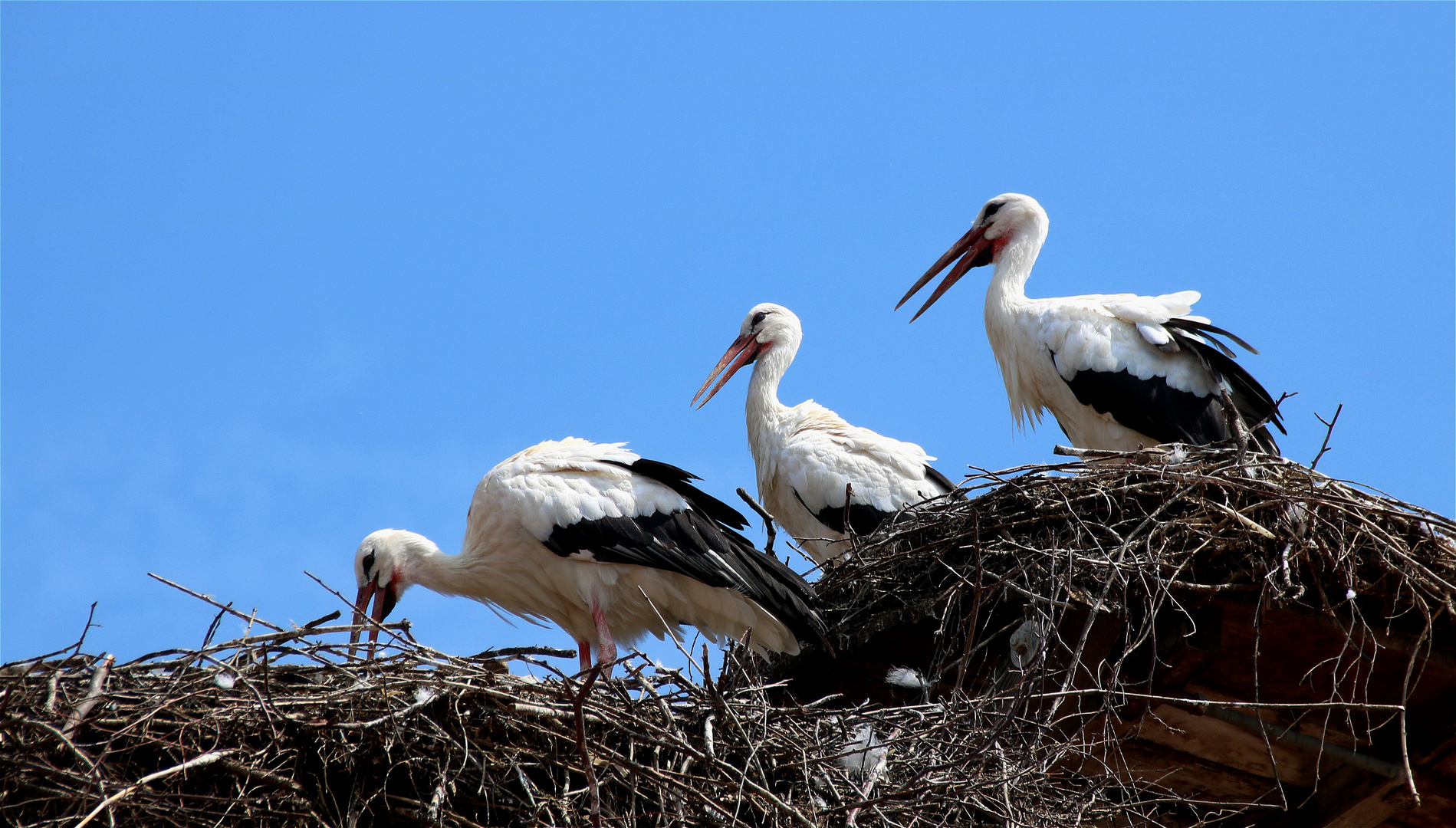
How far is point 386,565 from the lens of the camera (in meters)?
5.30

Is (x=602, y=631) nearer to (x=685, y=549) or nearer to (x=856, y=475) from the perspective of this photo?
(x=685, y=549)

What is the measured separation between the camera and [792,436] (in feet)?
19.9

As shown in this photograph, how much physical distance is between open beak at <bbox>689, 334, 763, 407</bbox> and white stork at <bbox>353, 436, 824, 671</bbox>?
1.72 m

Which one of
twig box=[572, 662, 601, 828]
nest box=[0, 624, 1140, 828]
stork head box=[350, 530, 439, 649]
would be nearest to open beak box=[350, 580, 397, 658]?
stork head box=[350, 530, 439, 649]

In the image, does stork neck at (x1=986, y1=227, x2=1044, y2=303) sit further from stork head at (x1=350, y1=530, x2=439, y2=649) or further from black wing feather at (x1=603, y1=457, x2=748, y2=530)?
stork head at (x1=350, y1=530, x2=439, y2=649)

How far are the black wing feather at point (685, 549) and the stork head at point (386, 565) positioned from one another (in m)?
0.67

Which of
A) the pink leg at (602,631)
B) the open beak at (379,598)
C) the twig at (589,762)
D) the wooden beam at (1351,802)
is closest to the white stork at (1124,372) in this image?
the wooden beam at (1351,802)

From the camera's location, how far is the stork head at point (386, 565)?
5305mm

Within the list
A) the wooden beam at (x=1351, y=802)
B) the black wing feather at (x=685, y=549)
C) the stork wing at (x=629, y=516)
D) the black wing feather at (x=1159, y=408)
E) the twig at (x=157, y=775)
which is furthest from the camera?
the black wing feather at (x=1159, y=408)

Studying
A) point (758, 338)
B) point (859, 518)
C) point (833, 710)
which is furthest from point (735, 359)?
point (833, 710)

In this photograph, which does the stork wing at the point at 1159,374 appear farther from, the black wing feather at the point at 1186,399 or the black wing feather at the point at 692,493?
the black wing feather at the point at 692,493

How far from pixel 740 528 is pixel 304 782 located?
2.01 m

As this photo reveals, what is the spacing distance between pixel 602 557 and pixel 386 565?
0.90m

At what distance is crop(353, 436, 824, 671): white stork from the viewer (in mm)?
4699
